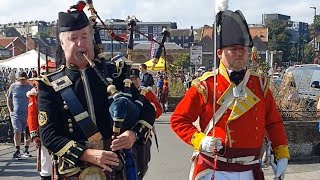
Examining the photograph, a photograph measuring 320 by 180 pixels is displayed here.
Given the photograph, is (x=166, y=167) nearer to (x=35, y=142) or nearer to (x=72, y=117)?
(x=35, y=142)

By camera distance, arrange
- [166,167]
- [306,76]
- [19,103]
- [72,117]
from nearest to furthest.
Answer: [72,117]
[166,167]
[19,103]
[306,76]

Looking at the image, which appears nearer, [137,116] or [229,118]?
[137,116]

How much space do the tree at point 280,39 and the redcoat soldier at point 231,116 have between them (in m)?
79.8

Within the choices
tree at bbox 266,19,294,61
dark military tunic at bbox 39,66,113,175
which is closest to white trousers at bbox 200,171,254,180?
dark military tunic at bbox 39,66,113,175

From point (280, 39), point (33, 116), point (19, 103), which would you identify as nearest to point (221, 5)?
point (33, 116)

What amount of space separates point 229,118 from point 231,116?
23 millimetres

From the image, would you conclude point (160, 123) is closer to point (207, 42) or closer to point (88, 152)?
point (88, 152)

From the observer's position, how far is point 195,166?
4.87 metres

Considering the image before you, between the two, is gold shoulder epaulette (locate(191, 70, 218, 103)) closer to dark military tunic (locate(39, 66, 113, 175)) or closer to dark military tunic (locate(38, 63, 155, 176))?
dark military tunic (locate(38, 63, 155, 176))

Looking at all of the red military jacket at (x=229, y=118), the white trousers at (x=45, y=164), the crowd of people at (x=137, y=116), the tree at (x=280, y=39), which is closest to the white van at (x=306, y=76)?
the white trousers at (x=45, y=164)

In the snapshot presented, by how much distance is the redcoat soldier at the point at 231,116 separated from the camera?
4.66 m

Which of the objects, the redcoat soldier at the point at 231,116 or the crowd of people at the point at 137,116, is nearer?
the crowd of people at the point at 137,116

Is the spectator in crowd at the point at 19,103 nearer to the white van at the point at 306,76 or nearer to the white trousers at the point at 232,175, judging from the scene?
the white trousers at the point at 232,175

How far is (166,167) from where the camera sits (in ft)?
34.0
